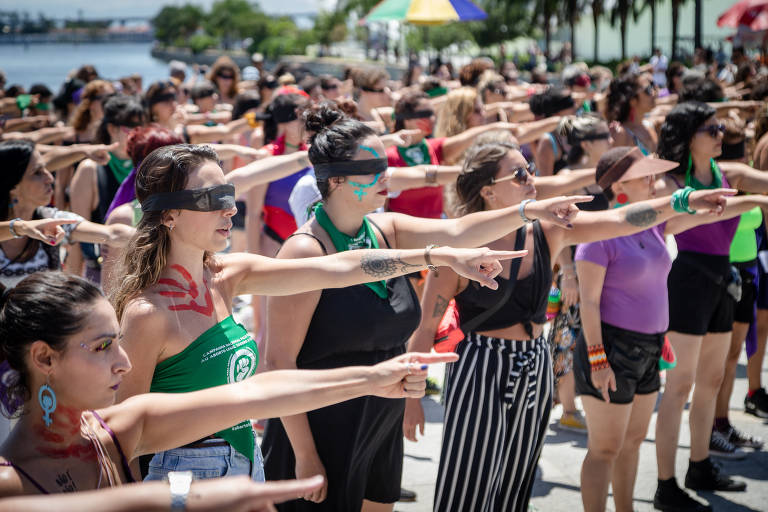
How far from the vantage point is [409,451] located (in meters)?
5.39

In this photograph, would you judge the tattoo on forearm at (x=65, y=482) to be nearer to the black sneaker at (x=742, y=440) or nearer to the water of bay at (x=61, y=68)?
the black sneaker at (x=742, y=440)

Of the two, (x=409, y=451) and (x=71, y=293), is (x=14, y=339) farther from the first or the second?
(x=409, y=451)

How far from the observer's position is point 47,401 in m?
1.97

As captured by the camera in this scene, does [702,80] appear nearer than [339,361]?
No

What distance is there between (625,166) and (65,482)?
3211 millimetres

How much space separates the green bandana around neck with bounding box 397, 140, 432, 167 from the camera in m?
6.01

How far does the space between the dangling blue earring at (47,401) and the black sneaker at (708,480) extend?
163 inches

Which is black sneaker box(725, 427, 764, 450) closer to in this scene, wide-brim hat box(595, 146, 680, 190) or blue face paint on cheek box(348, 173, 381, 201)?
wide-brim hat box(595, 146, 680, 190)

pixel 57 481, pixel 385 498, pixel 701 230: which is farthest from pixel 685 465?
pixel 57 481

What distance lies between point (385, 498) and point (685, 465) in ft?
8.65

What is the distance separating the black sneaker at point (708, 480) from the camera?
15.9 ft

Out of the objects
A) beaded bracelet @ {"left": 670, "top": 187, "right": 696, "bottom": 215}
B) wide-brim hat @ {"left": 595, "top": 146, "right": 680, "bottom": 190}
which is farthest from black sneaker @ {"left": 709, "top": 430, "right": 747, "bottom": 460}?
beaded bracelet @ {"left": 670, "top": 187, "right": 696, "bottom": 215}

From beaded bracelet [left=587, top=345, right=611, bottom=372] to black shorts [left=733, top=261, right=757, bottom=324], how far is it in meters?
2.01

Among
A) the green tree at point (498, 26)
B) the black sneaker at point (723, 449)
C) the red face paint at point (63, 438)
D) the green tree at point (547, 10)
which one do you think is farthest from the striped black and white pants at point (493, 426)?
the green tree at point (498, 26)
